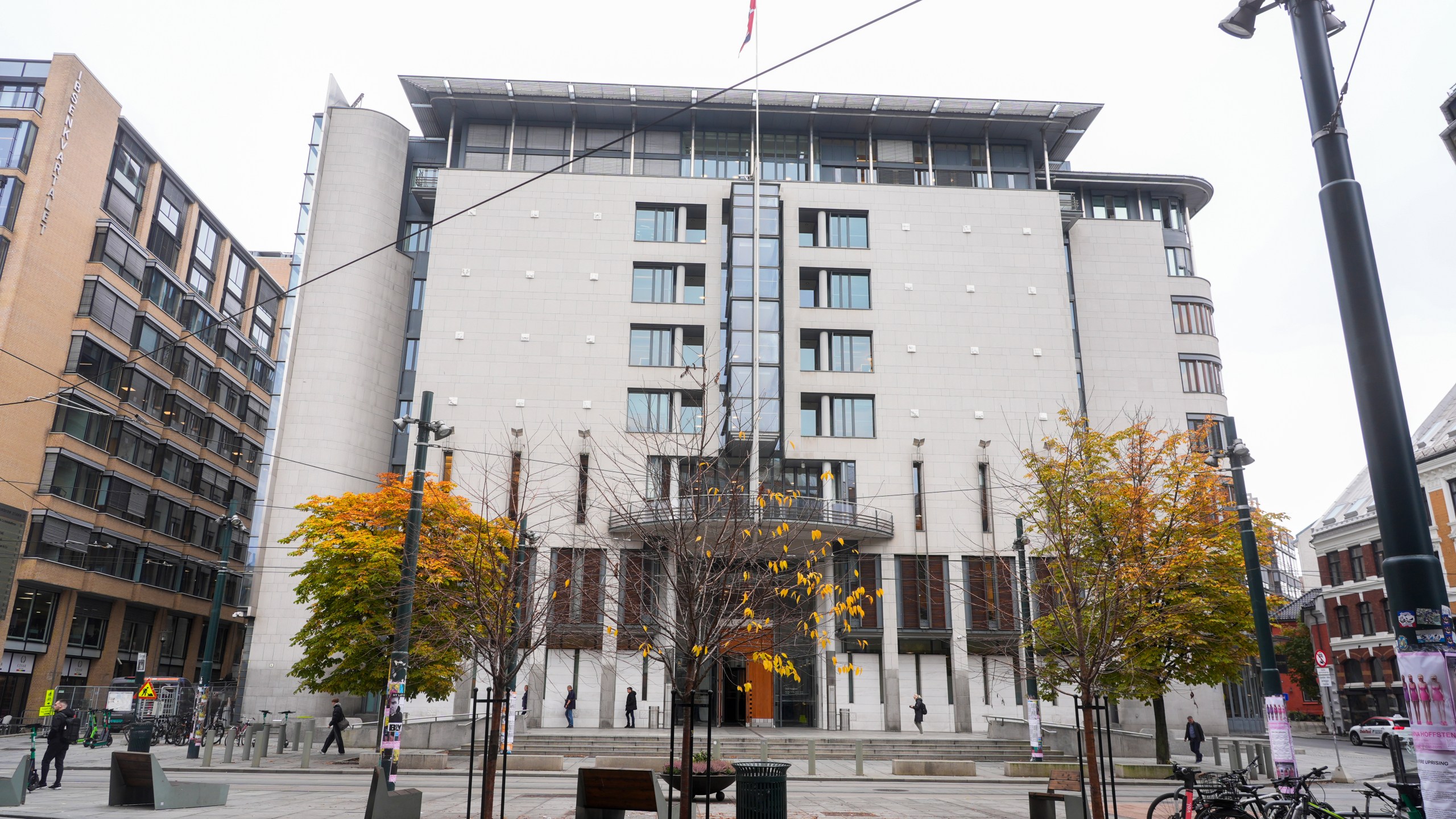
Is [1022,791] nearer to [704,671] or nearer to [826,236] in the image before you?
[704,671]

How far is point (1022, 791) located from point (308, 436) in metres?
37.2

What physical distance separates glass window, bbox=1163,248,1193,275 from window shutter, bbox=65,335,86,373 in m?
59.7

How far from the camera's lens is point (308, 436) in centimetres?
4588

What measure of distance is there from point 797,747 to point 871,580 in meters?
13.3

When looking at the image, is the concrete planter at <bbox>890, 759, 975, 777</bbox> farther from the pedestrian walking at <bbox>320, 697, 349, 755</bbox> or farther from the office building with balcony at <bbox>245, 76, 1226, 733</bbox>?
the pedestrian walking at <bbox>320, 697, 349, 755</bbox>

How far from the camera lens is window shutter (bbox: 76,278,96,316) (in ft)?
164

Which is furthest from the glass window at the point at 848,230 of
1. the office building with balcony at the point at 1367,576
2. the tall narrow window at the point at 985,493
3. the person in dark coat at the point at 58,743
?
the person in dark coat at the point at 58,743

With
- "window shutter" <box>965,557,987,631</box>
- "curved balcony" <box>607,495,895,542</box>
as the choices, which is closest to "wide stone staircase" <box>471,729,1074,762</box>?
"curved balcony" <box>607,495,895,542</box>

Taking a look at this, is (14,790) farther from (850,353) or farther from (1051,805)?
(850,353)

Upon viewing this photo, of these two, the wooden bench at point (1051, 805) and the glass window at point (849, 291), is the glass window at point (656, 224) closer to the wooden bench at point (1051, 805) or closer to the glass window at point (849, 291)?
the glass window at point (849, 291)

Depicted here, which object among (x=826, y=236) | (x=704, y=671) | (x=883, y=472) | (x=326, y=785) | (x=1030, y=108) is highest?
(x=1030, y=108)

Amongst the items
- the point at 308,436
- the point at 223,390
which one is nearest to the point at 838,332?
the point at 308,436

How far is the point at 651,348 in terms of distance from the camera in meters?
46.9

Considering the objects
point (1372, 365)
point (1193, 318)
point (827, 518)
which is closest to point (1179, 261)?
point (1193, 318)
